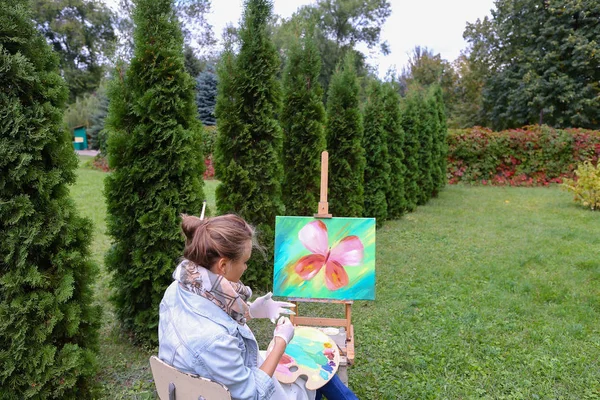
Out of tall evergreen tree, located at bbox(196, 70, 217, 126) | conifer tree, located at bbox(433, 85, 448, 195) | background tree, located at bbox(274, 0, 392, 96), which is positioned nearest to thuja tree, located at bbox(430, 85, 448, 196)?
conifer tree, located at bbox(433, 85, 448, 195)

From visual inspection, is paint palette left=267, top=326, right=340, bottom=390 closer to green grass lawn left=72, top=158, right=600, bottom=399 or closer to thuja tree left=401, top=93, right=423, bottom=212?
green grass lawn left=72, top=158, right=600, bottom=399

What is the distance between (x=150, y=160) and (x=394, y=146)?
6.50 m

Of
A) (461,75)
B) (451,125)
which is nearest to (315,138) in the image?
(451,125)

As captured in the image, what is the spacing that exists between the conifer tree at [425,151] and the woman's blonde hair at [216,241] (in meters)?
9.71

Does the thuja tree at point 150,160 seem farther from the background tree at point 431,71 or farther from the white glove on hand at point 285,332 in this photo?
the background tree at point 431,71

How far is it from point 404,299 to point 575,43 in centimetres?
2019

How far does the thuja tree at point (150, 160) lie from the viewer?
3332 mm

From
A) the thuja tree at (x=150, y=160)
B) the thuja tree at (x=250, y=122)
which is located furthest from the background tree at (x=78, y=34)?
the thuja tree at (x=150, y=160)

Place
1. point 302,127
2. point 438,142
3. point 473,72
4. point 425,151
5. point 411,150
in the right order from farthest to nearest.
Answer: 1. point 473,72
2. point 438,142
3. point 425,151
4. point 411,150
5. point 302,127

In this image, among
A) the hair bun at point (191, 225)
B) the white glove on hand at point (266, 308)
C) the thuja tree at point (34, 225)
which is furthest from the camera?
the thuja tree at point (34, 225)

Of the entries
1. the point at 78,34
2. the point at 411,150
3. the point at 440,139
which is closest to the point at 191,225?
the point at 411,150

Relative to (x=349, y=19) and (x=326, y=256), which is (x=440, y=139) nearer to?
(x=326, y=256)

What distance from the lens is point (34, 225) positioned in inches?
93.4

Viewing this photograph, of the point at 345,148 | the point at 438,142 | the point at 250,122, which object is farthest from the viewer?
the point at 438,142
